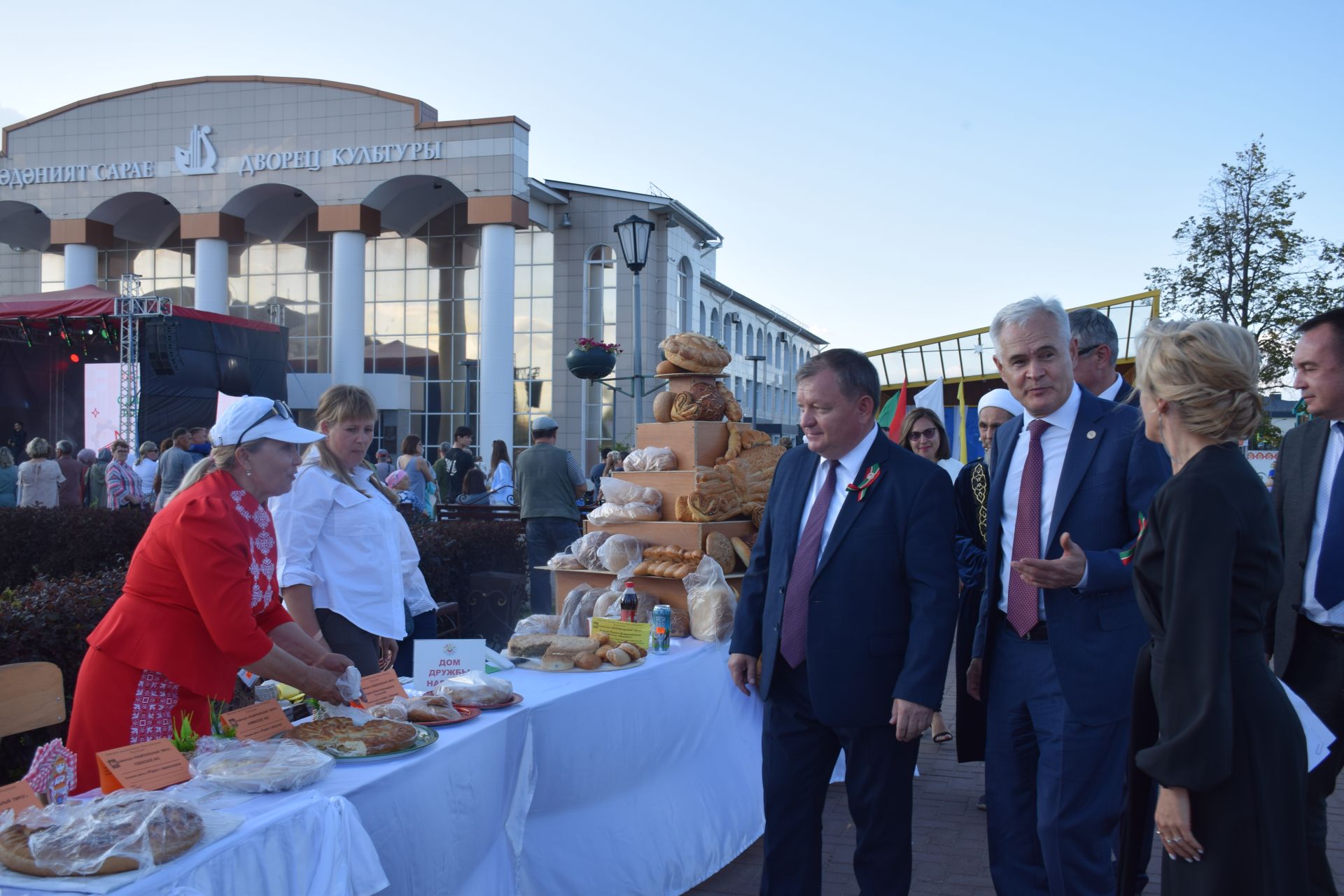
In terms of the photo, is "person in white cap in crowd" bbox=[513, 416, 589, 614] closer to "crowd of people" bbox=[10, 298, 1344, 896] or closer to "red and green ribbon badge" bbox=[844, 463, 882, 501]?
"crowd of people" bbox=[10, 298, 1344, 896]

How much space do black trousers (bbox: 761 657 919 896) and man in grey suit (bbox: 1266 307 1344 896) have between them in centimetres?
126

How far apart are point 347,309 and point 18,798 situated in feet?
84.7

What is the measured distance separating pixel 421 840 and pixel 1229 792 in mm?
1894

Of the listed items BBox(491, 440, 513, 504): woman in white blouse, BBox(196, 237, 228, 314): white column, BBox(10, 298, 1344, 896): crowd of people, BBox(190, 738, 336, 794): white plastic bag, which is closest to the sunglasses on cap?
BBox(10, 298, 1344, 896): crowd of people

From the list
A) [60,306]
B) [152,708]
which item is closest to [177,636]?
[152,708]

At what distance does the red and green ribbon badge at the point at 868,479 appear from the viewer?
2963mm

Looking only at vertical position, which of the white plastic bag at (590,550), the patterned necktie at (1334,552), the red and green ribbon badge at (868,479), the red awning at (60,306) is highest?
the red awning at (60,306)

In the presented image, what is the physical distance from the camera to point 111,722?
245cm

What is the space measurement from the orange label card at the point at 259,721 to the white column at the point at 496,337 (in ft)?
73.2

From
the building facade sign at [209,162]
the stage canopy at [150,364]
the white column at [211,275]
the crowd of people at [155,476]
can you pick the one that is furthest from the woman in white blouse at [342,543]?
the white column at [211,275]

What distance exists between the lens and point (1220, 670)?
1895mm

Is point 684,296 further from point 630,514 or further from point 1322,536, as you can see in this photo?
point 1322,536

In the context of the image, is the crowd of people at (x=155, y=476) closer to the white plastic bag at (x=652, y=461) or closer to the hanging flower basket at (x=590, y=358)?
the hanging flower basket at (x=590, y=358)

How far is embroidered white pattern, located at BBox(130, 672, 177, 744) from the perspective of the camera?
→ 2.46 meters
